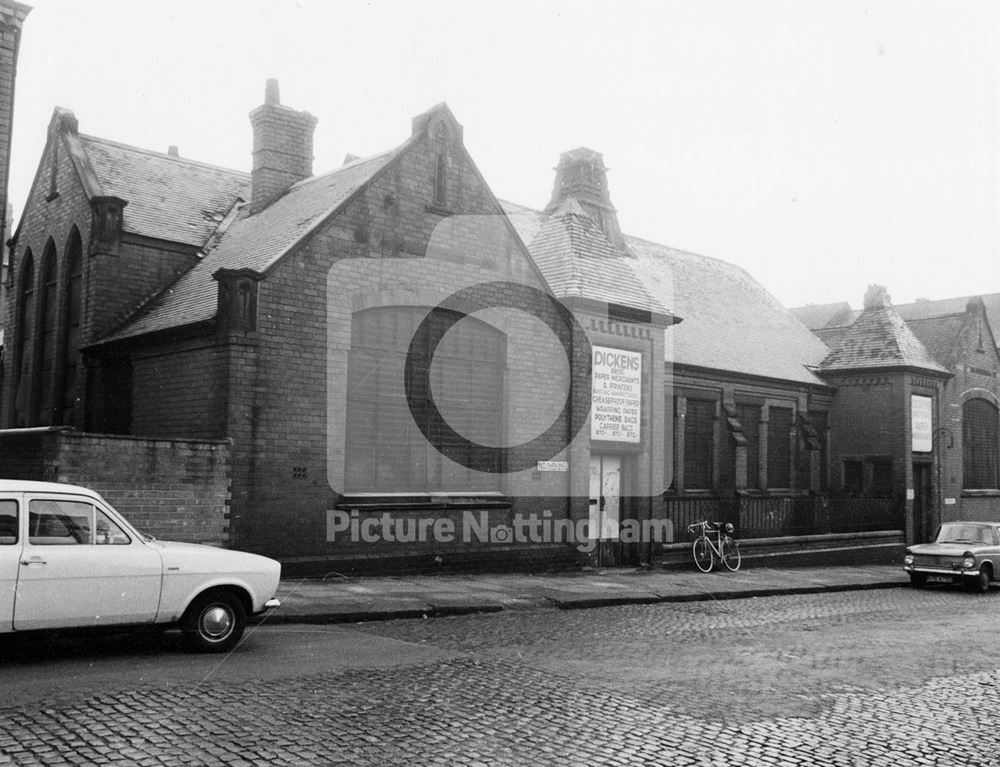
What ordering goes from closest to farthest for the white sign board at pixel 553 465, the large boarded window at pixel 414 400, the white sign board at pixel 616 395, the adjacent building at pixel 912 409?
the large boarded window at pixel 414 400
the white sign board at pixel 553 465
the white sign board at pixel 616 395
the adjacent building at pixel 912 409

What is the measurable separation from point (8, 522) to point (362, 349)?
26.6 ft

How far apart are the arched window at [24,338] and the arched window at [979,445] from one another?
25904 millimetres

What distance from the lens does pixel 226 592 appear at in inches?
382

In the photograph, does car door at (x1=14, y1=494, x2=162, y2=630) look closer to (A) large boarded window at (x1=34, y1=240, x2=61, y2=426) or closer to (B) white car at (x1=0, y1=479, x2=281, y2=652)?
(B) white car at (x1=0, y1=479, x2=281, y2=652)

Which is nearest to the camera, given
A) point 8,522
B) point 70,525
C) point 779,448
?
point 8,522

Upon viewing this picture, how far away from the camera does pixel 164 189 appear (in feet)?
67.0

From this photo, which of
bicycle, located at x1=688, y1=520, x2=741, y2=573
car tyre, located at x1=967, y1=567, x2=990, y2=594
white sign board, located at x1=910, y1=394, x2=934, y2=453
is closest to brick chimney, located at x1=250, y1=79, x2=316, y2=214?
bicycle, located at x1=688, y1=520, x2=741, y2=573

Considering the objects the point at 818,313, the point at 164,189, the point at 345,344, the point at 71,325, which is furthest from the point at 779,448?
the point at 818,313

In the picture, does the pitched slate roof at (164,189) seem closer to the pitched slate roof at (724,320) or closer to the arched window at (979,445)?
the pitched slate roof at (724,320)

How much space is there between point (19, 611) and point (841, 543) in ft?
68.3

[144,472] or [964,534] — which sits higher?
[144,472]

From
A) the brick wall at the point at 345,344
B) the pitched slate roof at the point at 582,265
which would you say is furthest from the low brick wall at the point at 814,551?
the pitched slate roof at the point at 582,265

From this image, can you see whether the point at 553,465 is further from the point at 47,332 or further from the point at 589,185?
Result: the point at 589,185

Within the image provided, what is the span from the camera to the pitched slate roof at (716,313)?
80.9 feet
